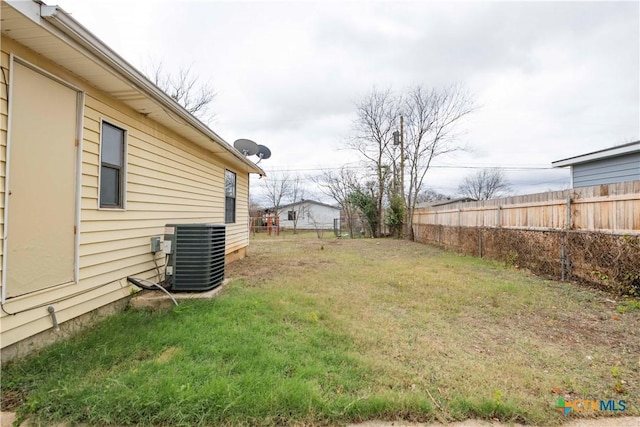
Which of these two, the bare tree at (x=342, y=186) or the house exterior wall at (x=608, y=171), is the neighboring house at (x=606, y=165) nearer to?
the house exterior wall at (x=608, y=171)

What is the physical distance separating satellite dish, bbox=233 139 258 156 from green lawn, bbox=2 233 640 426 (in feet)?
18.0

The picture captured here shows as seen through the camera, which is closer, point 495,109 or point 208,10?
point 208,10

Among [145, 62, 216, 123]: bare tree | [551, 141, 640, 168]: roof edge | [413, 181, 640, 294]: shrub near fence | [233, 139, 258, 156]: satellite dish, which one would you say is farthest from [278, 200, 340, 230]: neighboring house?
[413, 181, 640, 294]: shrub near fence

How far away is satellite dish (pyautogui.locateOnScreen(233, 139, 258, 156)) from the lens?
848 cm

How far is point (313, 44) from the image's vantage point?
8.38 m

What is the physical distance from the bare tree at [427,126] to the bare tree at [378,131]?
57.9 inches

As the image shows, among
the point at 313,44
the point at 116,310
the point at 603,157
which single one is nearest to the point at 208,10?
the point at 313,44

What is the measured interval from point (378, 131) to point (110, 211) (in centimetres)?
1879

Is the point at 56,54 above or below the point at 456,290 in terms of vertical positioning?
above

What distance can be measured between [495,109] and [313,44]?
447 inches

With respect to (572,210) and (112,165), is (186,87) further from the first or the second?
(572,210)

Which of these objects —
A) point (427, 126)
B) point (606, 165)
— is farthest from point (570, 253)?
point (427, 126)

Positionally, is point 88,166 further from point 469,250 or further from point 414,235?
point 414,235

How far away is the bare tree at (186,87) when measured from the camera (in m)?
14.8
